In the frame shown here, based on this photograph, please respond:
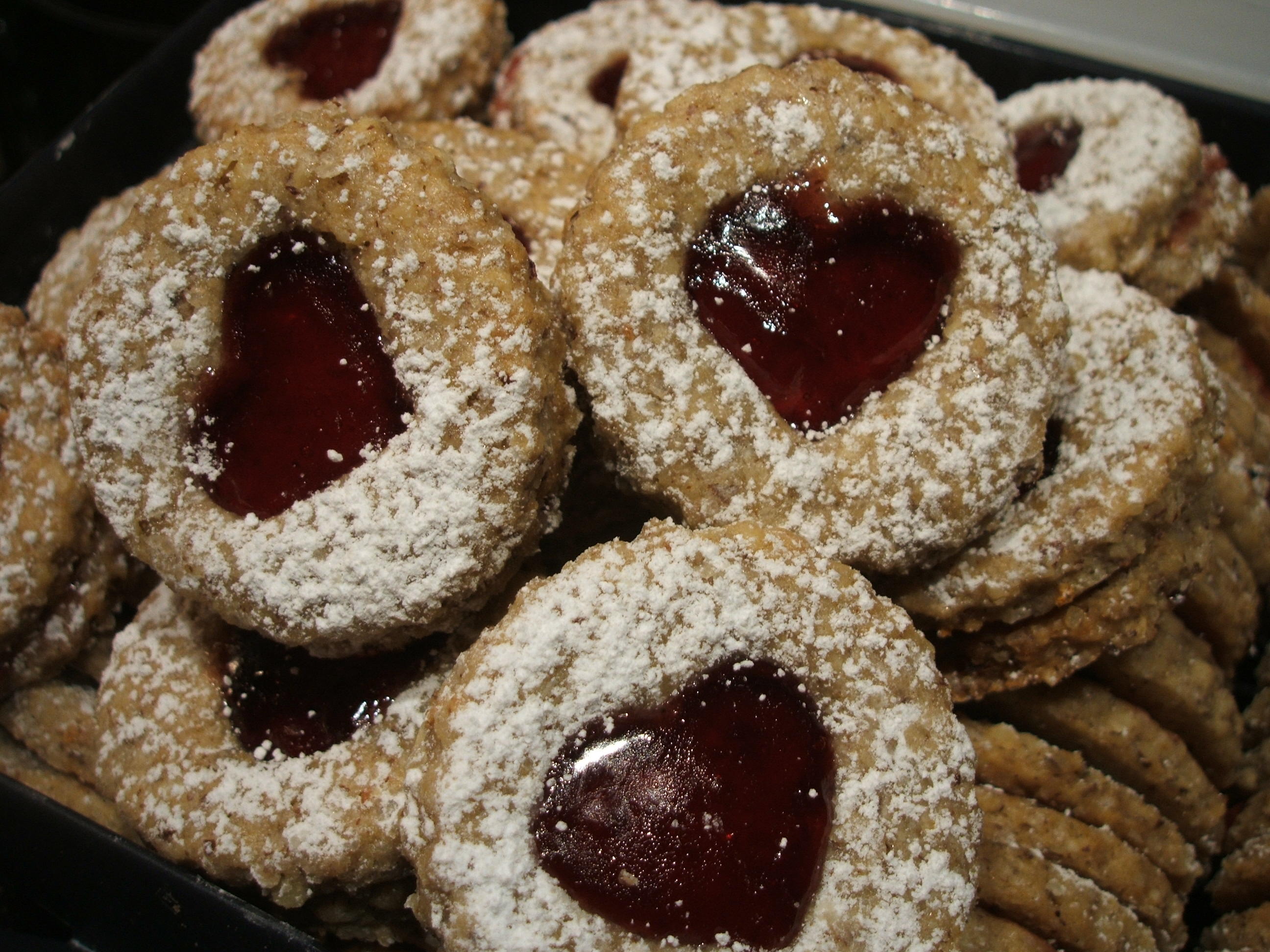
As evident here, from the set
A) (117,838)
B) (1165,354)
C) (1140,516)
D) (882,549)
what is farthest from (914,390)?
(117,838)

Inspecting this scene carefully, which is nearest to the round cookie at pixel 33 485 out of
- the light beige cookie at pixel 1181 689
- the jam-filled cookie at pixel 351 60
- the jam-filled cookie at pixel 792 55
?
the jam-filled cookie at pixel 351 60

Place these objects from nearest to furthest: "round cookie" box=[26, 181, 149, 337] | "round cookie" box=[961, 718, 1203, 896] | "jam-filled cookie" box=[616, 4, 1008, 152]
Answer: "round cookie" box=[961, 718, 1203, 896]
"jam-filled cookie" box=[616, 4, 1008, 152]
"round cookie" box=[26, 181, 149, 337]

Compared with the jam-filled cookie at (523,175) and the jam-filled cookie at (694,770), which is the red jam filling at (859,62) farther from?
the jam-filled cookie at (694,770)

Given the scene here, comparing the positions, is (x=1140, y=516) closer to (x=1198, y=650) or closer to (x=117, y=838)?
(x=1198, y=650)

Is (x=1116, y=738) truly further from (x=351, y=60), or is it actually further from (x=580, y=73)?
(x=351, y=60)

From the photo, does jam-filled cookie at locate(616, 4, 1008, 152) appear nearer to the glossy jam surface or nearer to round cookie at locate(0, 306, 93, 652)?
the glossy jam surface

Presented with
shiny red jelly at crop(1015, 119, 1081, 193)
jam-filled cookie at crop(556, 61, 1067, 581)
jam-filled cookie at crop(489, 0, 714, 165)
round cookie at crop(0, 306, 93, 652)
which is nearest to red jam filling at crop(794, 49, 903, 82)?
jam-filled cookie at crop(489, 0, 714, 165)

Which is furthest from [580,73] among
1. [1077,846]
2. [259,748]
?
[1077,846]
